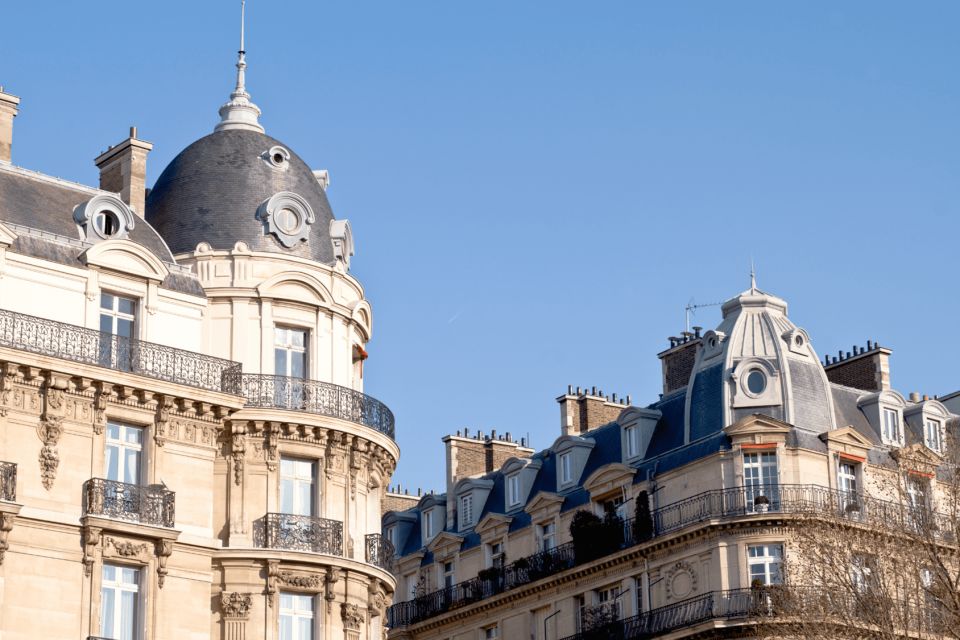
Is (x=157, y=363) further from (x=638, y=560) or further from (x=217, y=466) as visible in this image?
(x=638, y=560)

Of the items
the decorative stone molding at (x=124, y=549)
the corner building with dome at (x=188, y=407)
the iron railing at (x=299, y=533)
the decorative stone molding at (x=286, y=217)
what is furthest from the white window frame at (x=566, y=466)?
the decorative stone molding at (x=124, y=549)

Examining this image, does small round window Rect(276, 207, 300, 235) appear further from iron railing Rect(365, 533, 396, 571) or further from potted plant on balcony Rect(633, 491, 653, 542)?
potted plant on balcony Rect(633, 491, 653, 542)

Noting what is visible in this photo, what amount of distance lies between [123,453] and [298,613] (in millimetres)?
4907

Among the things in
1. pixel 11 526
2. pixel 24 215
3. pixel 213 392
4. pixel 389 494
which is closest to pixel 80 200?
pixel 24 215

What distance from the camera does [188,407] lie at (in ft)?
138

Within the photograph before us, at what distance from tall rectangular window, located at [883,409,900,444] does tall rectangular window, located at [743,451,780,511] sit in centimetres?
477

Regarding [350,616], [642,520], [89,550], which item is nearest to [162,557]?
[89,550]

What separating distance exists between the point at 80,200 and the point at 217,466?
6.24 meters

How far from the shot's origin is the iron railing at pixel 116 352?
40156mm

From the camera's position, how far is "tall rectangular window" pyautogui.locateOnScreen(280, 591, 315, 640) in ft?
140

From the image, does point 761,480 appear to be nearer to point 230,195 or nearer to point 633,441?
point 633,441

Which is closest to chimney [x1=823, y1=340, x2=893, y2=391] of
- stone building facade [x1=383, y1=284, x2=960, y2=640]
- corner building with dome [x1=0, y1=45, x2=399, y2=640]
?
stone building facade [x1=383, y1=284, x2=960, y2=640]

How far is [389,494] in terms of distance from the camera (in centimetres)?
6975

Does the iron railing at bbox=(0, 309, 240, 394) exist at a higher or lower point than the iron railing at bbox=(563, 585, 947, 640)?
higher
